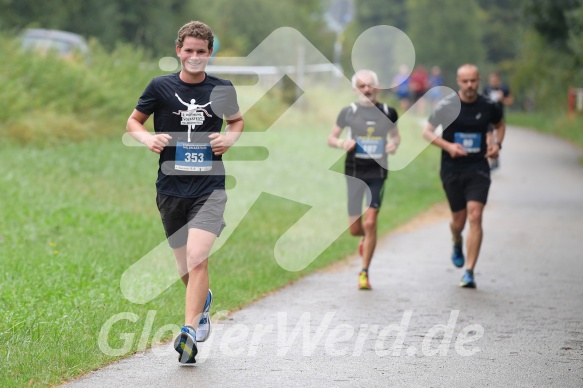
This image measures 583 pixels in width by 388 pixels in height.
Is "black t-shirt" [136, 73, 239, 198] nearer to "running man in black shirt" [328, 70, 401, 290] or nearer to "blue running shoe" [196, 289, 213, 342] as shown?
"blue running shoe" [196, 289, 213, 342]

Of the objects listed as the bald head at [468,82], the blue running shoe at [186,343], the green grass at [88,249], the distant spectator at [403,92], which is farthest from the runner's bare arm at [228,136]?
the distant spectator at [403,92]

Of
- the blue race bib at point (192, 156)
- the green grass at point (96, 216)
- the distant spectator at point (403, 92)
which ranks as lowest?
the distant spectator at point (403, 92)

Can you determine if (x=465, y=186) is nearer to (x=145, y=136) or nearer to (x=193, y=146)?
(x=193, y=146)

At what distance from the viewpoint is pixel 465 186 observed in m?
11.4

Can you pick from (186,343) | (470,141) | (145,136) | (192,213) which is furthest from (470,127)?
(186,343)

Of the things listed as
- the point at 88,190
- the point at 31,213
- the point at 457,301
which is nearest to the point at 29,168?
the point at 88,190

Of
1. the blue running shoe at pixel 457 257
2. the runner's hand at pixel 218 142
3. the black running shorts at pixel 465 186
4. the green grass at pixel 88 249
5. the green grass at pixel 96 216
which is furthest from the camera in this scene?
the blue running shoe at pixel 457 257

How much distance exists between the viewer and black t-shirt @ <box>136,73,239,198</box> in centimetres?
736

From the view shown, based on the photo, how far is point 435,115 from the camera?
37.6ft

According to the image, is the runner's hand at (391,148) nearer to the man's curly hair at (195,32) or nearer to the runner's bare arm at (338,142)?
the runner's bare arm at (338,142)

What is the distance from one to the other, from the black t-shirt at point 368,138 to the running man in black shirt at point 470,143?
486 mm

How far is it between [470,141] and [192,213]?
4594 mm

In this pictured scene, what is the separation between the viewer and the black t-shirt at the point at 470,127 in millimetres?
11250

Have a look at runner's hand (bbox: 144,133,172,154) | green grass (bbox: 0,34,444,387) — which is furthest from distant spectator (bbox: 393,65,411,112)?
runner's hand (bbox: 144,133,172,154)
